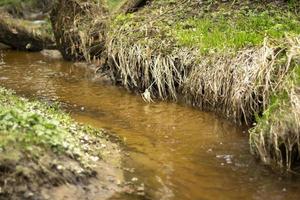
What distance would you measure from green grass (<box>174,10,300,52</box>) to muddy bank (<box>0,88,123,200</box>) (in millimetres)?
3658

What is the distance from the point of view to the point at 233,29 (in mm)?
9867

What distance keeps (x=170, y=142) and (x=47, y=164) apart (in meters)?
2.48

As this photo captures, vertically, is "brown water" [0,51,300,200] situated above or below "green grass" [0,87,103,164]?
below

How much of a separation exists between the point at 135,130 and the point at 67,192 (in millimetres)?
2889


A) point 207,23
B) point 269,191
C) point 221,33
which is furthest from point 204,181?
point 207,23

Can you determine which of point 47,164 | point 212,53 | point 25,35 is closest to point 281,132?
point 47,164

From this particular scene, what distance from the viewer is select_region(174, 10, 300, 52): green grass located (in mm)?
8758

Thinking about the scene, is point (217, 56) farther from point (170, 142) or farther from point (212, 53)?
point (170, 142)

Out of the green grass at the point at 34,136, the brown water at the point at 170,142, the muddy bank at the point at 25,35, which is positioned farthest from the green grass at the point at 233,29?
the muddy bank at the point at 25,35

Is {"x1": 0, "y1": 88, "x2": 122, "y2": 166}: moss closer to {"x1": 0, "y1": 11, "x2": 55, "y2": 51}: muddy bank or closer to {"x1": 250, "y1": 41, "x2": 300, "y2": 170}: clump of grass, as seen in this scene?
{"x1": 250, "y1": 41, "x2": 300, "y2": 170}: clump of grass

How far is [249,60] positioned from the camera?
8.06m

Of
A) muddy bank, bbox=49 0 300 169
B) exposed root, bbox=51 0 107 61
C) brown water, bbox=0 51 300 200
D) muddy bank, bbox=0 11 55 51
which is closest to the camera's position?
brown water, bbox=0 51 300 200

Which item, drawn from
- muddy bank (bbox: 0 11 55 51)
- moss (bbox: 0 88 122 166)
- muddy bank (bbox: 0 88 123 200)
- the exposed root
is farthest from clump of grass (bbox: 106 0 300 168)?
muddy bank (bbox: 0 11 55 51)

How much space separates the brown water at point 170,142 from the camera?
18.7 feet
